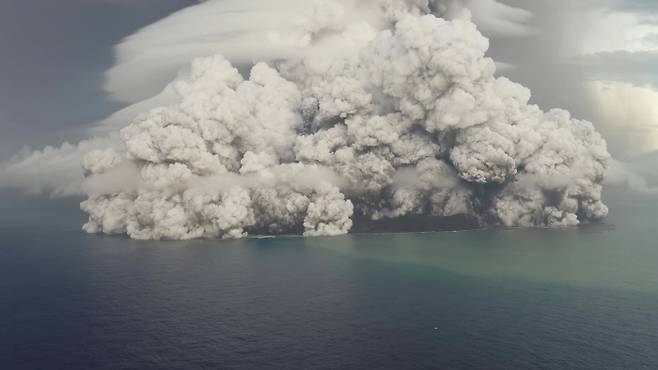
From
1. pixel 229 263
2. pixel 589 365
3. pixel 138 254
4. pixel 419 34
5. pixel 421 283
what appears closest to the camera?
pixel 589 365

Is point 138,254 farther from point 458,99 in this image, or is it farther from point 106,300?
point 458,99

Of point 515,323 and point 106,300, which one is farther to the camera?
point 106,300

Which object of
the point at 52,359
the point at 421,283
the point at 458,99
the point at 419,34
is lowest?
the point at 52,359

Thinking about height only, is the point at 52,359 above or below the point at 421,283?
below

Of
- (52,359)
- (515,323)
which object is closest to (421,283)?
(515,323)

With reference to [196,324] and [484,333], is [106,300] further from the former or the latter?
[484,333]

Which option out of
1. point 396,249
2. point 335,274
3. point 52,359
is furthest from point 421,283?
point 52,359

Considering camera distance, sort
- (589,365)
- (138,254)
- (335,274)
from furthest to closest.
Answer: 1. (138,254)
2. (335,274)
3. (589,365)
